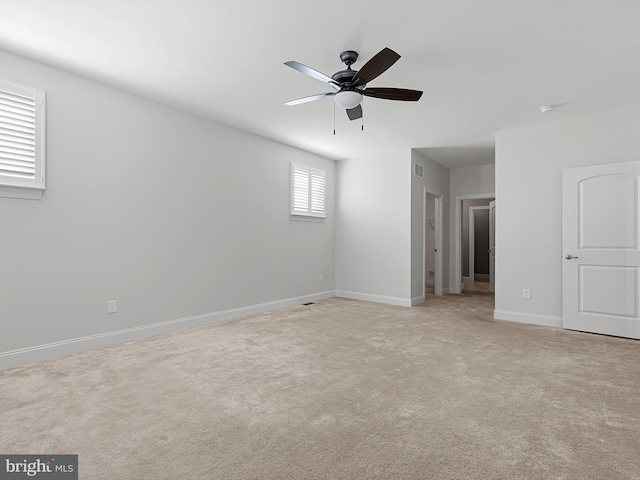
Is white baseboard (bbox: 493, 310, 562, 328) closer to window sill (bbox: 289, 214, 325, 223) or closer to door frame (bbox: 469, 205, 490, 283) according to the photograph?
window sill (bbox: 289, 214, 325, 223)

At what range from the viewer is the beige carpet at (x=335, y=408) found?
1725 millimetres

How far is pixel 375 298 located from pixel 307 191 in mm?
2311

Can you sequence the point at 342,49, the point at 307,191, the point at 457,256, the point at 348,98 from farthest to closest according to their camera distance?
the point at 457,256 < the point at 307,191 < the point at 348,98 < the point at 342,49

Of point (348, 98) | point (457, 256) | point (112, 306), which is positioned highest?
point (348, 98)

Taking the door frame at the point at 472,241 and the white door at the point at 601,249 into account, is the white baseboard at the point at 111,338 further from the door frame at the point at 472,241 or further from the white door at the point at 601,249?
the door frame at the point at 472,241

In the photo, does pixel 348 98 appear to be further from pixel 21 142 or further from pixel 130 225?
pixel 21 142

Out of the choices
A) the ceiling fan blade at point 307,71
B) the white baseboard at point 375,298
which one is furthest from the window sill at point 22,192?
the white baseboard at point 375,298

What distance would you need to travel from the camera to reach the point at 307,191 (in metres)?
6.28

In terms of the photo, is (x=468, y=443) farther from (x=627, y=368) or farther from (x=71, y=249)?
(x=71, y=249)

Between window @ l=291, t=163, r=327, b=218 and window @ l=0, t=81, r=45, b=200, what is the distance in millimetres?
3449

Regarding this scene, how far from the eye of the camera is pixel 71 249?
11.2ft

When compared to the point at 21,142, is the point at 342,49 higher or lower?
higher

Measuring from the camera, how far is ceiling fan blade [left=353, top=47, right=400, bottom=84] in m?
2.44

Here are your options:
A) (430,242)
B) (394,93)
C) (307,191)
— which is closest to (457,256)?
(430,242)
